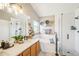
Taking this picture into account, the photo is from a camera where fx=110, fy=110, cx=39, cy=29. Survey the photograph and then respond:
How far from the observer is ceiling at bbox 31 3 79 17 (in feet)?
4.39

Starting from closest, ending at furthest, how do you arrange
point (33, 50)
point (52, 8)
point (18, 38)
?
point (52, 8) → point (33, 50) → point (18, 38)

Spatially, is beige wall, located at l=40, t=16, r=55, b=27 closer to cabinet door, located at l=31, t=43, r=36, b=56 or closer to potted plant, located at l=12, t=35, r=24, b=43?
cabinet door, located at l=31, t=43, r=36, b=56

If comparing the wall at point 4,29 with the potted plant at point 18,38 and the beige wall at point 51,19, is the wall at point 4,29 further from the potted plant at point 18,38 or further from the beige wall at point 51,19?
the beige wall at point 51,19

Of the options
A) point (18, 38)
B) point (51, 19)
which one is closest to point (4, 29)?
point (18, 38)

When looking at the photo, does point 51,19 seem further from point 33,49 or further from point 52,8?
point 33,49

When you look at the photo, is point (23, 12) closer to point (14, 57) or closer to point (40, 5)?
point (40, 5)

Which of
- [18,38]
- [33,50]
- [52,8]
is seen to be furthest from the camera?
[18,38]

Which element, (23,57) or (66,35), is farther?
(66,35)

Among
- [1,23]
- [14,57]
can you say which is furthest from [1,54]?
[1,23]

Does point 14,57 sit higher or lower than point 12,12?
lower

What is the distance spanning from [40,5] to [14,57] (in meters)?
0.71

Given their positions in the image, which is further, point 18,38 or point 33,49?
point 18,38

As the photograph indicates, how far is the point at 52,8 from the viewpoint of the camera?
1.40 meters

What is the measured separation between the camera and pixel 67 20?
1.46 metres
